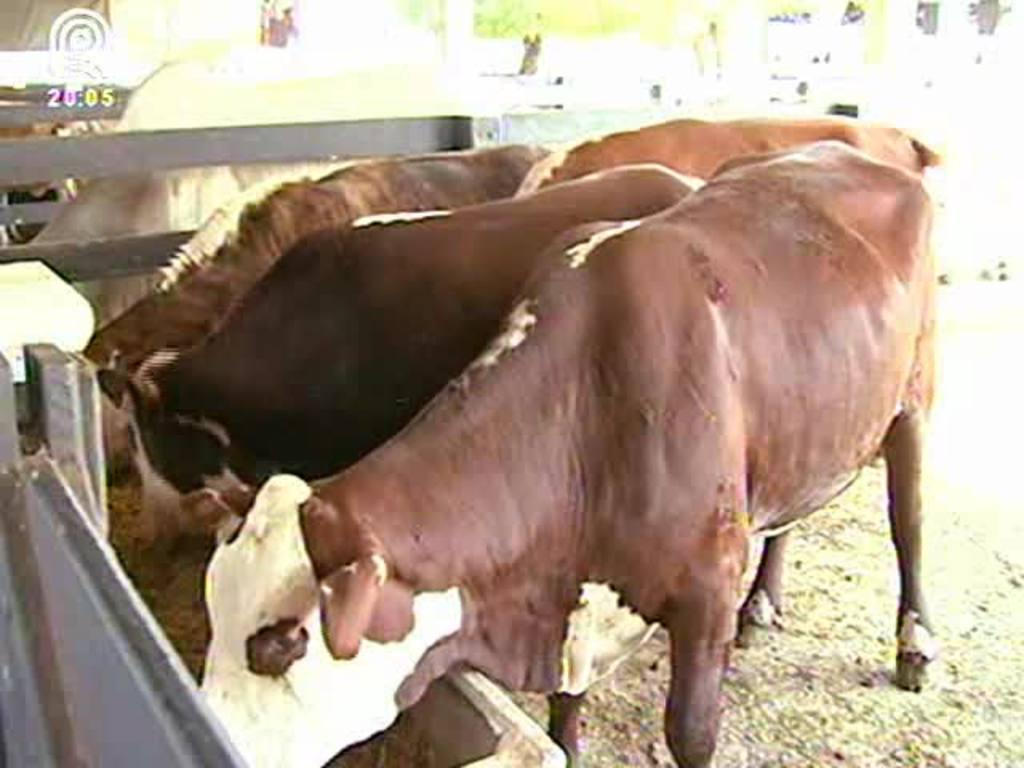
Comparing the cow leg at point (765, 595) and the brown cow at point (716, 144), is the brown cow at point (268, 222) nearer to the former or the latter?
the brown cow at point (716, 144)

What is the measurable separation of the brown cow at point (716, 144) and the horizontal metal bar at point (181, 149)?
52cm

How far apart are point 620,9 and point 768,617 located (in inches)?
442

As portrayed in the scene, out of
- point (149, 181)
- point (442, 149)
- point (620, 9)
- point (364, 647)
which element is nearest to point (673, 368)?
point (364, 647)

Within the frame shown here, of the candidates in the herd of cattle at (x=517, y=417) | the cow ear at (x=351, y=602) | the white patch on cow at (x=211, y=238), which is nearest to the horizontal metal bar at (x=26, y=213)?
the white patch on cow at (x=211, y=238)

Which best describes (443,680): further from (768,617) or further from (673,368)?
(768,617)

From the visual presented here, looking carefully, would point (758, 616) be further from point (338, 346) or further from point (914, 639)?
point (338, 346)

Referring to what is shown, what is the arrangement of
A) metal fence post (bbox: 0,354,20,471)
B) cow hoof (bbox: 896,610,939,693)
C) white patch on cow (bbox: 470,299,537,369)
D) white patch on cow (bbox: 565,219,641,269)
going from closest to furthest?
metal fence post (bbox: 0,354,20,471), white patch on cow (bbox: 470,299,537,369), white patch on cow (bbox: 565,219,641,269), cow hoof (bbox: 896,610,939,693)

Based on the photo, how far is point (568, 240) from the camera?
2.28 m

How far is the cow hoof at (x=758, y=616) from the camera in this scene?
3115 mm

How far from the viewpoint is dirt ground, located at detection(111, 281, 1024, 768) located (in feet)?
8.54

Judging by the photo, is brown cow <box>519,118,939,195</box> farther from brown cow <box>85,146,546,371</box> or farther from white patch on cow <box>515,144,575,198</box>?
brown cow <box>85,146,546,371</box>
